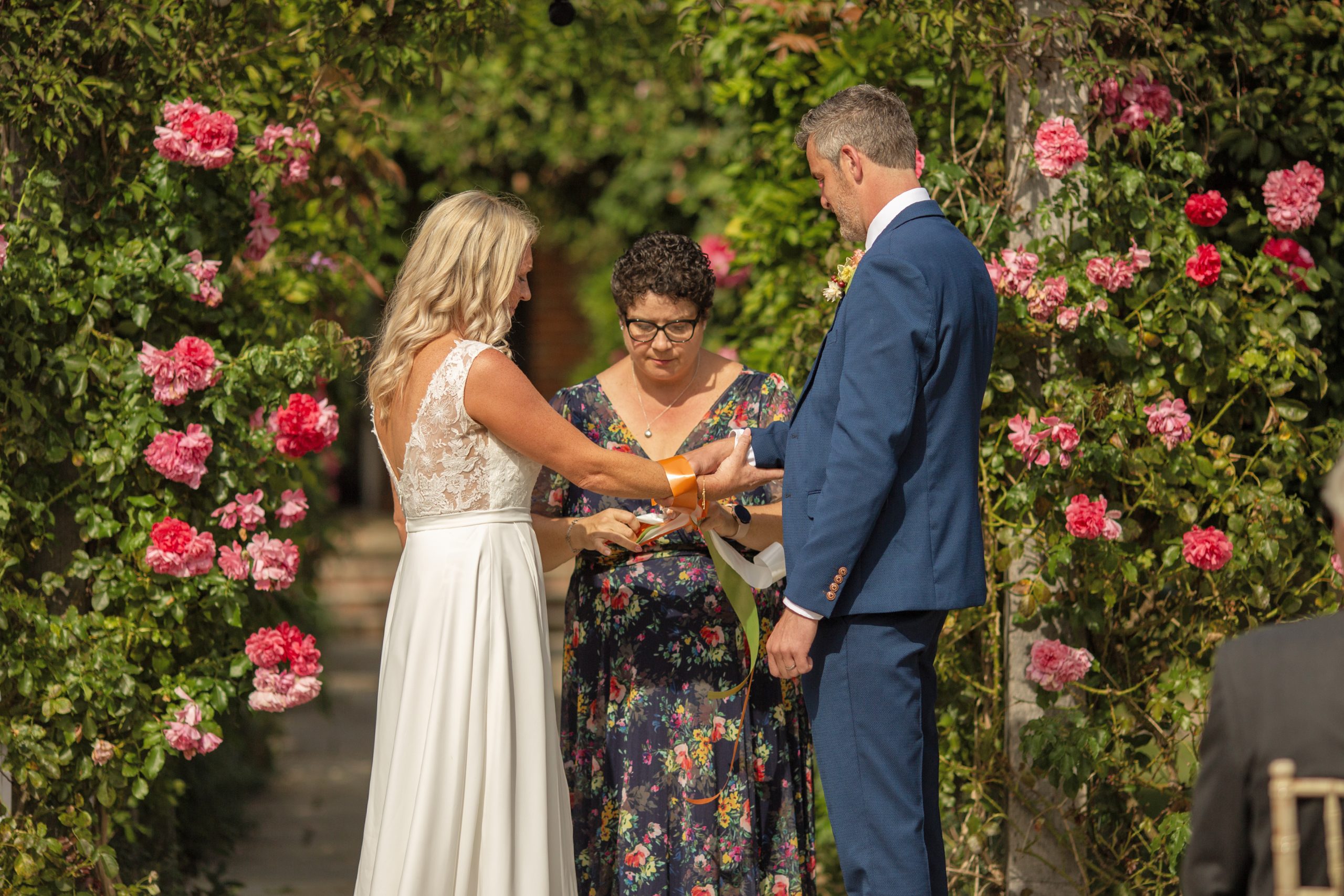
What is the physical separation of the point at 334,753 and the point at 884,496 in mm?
4973

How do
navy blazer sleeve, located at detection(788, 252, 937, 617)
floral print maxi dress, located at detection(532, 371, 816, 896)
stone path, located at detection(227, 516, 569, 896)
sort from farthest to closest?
stone path, located at detection(227, 516, 569, 896) < floral print maxi dress, located at detection(532, 371, 816, 896) < navy blazer sleeve, located at detection(788, 252, 937, 617)

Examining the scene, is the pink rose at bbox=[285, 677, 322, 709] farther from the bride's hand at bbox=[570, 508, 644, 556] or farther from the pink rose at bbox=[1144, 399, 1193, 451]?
the pink rose at bbox=[1144, 399, 1193, 451]

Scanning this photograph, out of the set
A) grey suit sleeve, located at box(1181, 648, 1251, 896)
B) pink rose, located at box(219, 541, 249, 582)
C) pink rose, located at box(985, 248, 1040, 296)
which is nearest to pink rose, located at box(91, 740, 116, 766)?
pink rose, located at box(219, 541, 249, 582)

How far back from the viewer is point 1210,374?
10.8 ft

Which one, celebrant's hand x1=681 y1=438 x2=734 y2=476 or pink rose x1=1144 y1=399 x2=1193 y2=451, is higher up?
pink rose x1=1144 y1=399 x2=1193 y2=451

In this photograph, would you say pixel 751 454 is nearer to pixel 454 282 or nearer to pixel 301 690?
Result: pixel 454 282

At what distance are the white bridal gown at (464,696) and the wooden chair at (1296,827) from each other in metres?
1.50

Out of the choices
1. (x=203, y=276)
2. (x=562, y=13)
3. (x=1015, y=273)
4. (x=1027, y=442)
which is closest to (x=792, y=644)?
(x=1027, y=442)

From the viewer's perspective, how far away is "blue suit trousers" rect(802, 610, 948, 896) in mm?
2477

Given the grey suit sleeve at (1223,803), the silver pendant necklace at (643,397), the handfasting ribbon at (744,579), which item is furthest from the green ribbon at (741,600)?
the grey suit sleeve at (1223,803)

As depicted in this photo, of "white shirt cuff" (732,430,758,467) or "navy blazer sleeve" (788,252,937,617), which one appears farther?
"white shirt cuff" (732,430,758,467)

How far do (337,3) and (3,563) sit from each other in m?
1.63

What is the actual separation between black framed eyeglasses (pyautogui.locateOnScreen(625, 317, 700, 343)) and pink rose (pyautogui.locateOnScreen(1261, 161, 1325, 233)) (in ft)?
Result: 4.90

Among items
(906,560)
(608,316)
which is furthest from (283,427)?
(608,316)
